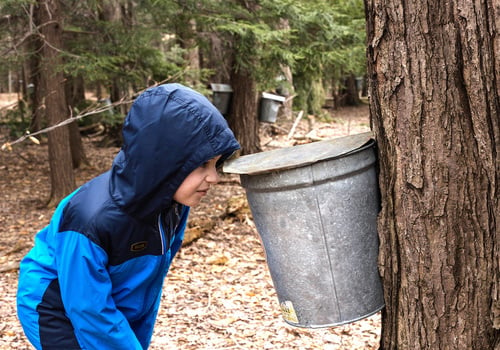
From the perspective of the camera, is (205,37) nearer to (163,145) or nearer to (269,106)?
(269,106)

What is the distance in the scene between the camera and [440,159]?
80.0 inches

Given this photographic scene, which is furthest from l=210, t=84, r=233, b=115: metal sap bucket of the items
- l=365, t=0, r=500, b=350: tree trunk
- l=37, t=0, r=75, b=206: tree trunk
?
l=365, t=0, r=500, b=350: tree trunk

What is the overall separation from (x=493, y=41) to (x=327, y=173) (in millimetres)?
687

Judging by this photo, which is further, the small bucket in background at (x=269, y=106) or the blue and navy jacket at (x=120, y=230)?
the small bucket in background at (x=269, y=106)

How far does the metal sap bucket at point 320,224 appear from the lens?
82.9 inches

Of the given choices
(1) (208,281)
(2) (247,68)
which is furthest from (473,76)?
(2) (247,68)

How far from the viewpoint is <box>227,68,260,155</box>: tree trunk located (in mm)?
9758

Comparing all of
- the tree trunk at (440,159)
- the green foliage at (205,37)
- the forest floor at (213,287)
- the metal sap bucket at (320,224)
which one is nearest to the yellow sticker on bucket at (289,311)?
the metal sap bucket at (320,224)

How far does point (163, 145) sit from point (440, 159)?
942mm

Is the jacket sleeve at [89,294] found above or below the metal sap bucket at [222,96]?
below

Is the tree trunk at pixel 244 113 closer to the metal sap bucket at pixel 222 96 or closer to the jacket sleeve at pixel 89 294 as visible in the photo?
the metal sap bucket at pixel 222 96

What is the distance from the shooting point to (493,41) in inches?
76.1

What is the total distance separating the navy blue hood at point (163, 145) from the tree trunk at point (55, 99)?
5701mm

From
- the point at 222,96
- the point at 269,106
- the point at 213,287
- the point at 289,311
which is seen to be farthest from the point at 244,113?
the point at 289,311
